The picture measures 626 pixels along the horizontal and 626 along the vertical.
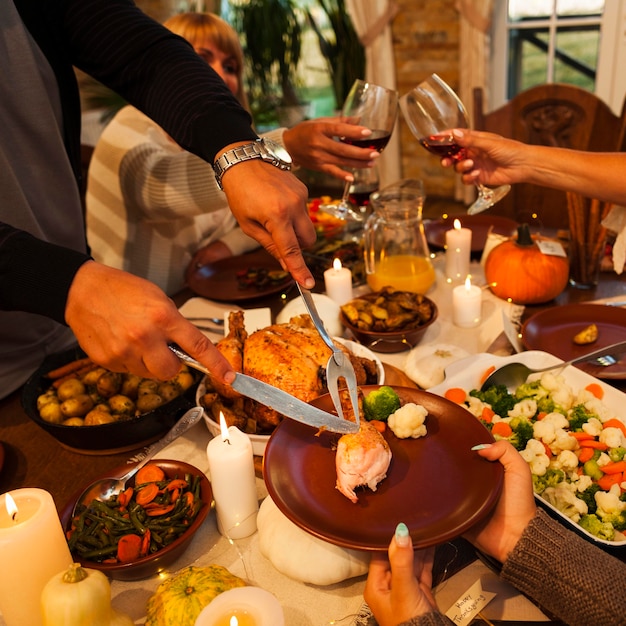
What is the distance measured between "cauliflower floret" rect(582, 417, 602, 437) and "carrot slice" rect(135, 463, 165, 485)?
28.4 inches

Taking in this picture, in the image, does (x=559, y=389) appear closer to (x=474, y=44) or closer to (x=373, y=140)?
(x=373, y=140)

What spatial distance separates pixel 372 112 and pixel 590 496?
1040 mm

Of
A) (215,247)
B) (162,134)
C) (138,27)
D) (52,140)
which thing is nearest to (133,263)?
(215,247)

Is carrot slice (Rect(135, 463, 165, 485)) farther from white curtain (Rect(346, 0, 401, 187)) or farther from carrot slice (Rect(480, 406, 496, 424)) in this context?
white curtain (Rect(346, 0, 401, 187))

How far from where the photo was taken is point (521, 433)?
1.05 m

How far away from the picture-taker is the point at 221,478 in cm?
94

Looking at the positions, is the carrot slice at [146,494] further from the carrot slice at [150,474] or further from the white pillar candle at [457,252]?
the white pillar candle at [457,252]

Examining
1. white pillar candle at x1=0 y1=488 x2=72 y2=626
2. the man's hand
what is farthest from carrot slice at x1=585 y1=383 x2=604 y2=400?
white pillar candle at x1=0 y1=488 x2=72 y2=626

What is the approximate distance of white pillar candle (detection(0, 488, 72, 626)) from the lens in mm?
771

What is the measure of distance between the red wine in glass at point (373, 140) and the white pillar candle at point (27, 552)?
1.11 m

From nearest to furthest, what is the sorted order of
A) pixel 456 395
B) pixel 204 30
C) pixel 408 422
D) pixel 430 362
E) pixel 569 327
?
pixel 408 422, pixel 456 395, pixel 430 362, pixel 569 327, pixel 204 30

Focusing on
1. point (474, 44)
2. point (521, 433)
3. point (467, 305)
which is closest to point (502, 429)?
point (521, 433)

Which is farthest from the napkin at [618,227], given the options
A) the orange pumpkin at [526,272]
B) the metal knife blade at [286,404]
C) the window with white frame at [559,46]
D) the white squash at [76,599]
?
the window with white frame at [559,46]

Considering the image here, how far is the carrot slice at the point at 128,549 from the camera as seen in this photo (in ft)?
2.86
